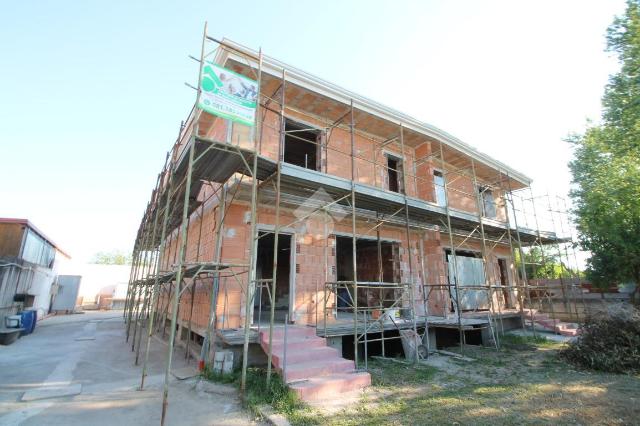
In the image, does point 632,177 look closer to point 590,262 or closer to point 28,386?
point 590,262

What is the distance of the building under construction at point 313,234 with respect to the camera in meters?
6.21

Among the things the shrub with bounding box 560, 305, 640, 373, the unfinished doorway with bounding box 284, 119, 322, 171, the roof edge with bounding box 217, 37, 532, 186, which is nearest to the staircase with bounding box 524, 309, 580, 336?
the shrub with bounding box 560, 305, 640, 373

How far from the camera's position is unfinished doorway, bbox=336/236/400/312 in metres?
10.9

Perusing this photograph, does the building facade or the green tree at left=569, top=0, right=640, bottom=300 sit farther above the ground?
the green tree at left=569, top=0, right=640, bottom=300

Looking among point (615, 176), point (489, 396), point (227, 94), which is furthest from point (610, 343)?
point (615, 176)

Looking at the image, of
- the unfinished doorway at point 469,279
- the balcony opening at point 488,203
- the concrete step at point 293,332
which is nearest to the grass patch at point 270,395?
the concrete step at point 293,332

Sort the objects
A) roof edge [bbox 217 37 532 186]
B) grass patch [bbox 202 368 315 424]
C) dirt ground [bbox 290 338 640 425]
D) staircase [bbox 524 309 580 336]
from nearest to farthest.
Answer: dirt ground [bbox 290 338 640 425], grass patch [bbox 202 368 315 424], roof edge [bbox 217 37 532 186], staircase [bbox 524 309 580 336]

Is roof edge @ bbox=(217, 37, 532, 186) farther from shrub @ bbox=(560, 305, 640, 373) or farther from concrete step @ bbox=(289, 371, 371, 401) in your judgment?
shrub @ bbox=(560, 305, 640, 373)

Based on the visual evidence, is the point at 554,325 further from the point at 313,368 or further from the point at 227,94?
the point at 227,94

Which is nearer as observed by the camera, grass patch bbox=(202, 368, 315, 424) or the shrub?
grass patch bbox=(202, 368, 315, 424)

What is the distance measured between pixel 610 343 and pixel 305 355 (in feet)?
23.1

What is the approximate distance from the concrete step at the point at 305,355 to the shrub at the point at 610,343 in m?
5.80

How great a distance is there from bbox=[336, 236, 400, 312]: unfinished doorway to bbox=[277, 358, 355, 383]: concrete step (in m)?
4.42

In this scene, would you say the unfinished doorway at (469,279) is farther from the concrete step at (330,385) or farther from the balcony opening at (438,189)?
the concrete step at (330,385)
